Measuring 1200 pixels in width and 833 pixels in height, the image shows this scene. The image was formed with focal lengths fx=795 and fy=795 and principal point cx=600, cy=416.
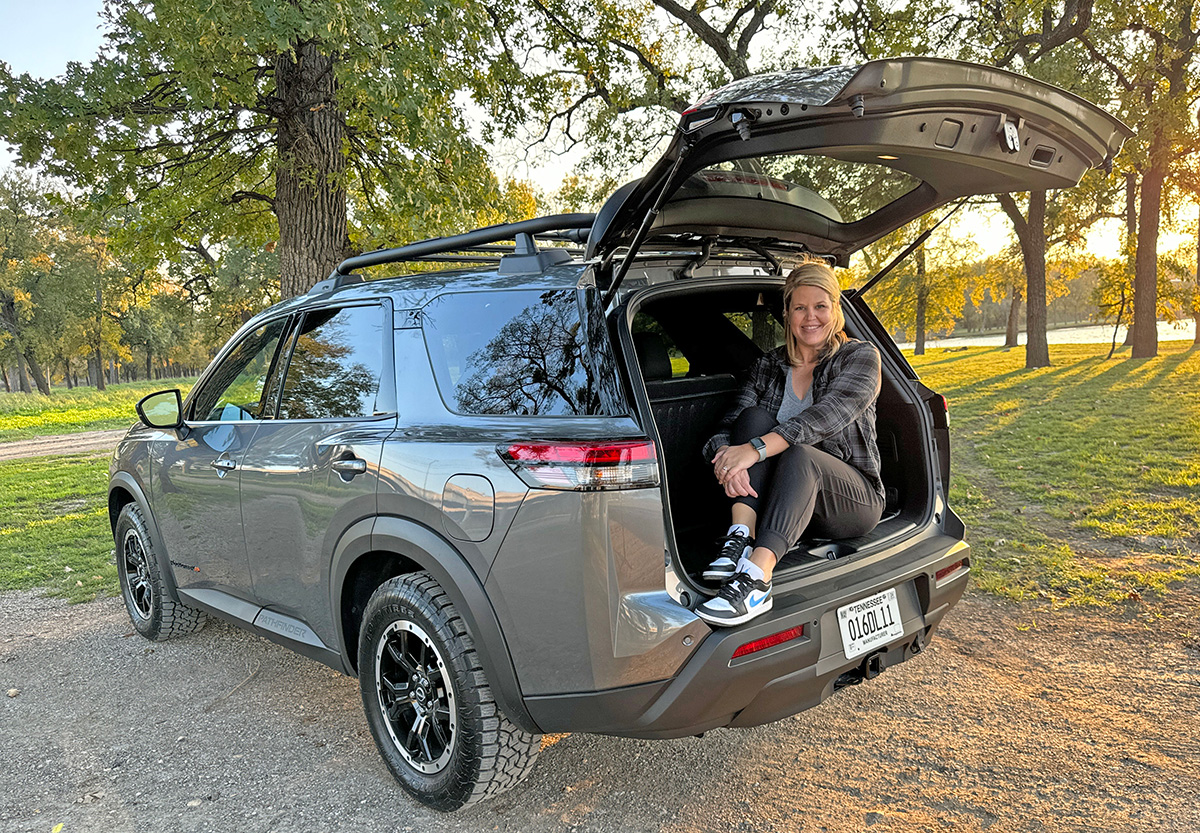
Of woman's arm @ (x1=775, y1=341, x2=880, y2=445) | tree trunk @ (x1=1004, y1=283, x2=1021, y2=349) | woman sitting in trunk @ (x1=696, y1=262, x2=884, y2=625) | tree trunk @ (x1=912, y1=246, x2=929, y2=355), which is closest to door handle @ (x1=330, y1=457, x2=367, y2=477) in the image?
woman sitting in trunk @ (x1=696, y1=262, x2=884, y2=625)

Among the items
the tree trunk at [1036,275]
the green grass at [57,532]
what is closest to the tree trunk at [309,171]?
the green grass at [57,532]

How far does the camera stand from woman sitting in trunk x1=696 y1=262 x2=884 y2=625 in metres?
2.70

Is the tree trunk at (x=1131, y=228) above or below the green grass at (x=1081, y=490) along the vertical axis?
above

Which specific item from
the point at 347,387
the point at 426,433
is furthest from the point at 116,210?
the point at 426,433

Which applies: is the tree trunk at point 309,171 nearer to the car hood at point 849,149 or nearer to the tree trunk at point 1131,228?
the car hood at point 849,149

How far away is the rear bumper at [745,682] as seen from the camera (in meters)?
2.31

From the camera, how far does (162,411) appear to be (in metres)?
4.09

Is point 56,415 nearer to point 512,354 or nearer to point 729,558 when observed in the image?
point 512,354

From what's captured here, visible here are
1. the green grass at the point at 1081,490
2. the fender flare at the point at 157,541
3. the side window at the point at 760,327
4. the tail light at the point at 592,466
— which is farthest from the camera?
the green grass at the point at 1081,490

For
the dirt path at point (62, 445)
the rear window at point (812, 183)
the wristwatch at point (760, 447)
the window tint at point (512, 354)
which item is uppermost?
the rear window at point (812, 183)

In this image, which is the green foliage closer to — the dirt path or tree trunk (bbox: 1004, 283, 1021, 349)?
the dirt path

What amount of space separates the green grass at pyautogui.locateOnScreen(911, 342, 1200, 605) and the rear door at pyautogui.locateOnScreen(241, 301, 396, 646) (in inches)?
151

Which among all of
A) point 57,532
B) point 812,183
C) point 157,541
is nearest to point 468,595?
point 812,183

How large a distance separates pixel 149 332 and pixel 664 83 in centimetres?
4865
